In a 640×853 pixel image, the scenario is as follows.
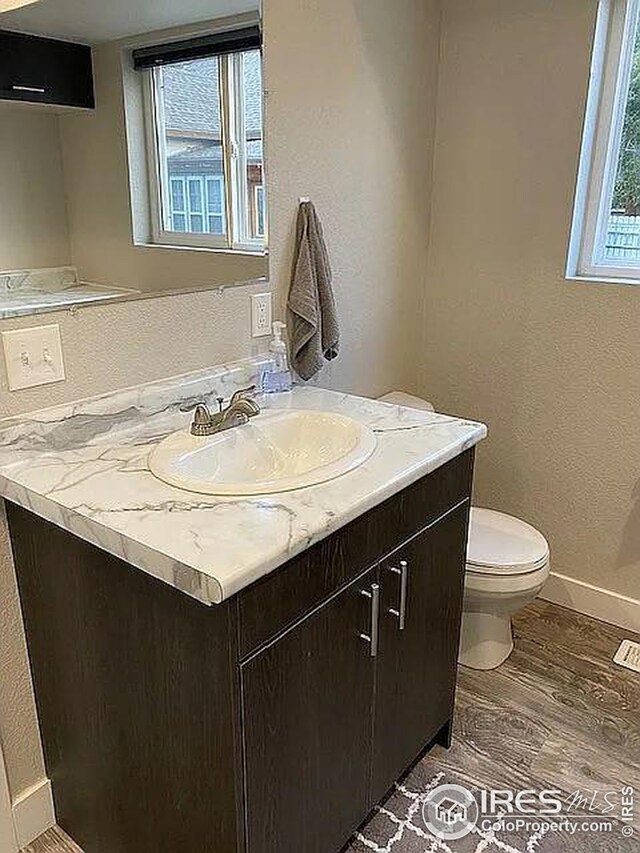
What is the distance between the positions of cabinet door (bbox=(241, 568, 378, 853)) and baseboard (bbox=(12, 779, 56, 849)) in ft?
2.18

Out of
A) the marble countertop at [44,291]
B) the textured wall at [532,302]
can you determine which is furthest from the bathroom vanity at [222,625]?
the textured wall at [532,302]

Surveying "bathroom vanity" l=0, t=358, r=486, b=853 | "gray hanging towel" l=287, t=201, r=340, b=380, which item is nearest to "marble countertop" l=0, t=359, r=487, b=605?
"bathroom vanity" l=0, t=358, r=486, b=853

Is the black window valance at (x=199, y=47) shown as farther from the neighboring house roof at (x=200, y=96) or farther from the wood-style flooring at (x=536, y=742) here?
the wood-style flooring at (x=536, y=742)

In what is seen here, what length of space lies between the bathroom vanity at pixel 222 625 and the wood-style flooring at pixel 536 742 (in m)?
0.13

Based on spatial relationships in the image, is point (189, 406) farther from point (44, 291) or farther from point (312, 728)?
point (312, 728)

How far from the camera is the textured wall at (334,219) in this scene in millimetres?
1566

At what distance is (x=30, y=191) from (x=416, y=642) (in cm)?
127

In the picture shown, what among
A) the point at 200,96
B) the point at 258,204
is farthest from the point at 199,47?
the point at 258,204

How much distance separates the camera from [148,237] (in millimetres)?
1615

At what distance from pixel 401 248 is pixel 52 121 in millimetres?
1341

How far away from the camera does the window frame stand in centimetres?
159

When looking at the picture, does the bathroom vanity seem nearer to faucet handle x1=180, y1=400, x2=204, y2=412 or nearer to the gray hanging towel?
faucet handle x1=180, y1=400, x2=204, y2=412

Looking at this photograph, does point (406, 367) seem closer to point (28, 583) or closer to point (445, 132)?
point (445, 132)

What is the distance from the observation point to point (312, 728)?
4.40 ft
